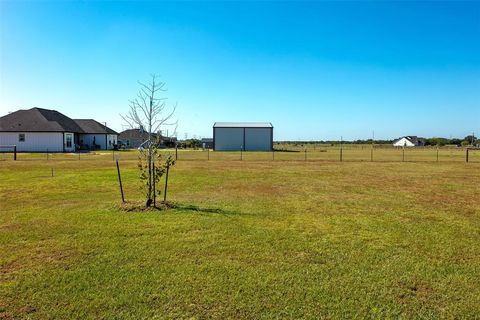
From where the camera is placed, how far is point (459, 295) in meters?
4.10

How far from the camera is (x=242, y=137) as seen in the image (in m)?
55.6

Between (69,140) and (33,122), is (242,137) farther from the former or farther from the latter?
(33,122)

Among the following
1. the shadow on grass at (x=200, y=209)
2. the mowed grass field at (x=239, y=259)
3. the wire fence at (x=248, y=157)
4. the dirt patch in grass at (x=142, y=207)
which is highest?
the wire fence at (x=248, y=157)

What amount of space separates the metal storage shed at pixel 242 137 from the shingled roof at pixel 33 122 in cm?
2131

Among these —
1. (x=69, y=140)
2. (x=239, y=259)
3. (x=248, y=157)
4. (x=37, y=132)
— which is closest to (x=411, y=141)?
(x=248, y=157)

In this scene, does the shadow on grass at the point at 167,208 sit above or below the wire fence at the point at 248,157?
below

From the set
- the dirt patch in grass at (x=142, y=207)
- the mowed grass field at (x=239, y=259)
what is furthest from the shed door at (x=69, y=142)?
the dirt patch in grass at (x=142, y=207)

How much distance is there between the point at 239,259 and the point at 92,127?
53.4 meters

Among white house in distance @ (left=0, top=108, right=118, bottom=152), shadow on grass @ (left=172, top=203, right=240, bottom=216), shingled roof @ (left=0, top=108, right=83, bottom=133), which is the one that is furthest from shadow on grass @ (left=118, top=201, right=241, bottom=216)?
shingled roof @ (left=0, top=108, right=83, bottom=133)

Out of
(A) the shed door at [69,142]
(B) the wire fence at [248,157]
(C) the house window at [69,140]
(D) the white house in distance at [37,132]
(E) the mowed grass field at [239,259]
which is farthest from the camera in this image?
(C) the house window at [69,140]

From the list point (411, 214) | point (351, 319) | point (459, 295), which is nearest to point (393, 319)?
point (351, 319)

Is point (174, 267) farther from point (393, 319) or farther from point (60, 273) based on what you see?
point (393, 319)

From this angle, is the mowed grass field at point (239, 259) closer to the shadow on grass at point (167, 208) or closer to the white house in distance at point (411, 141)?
the shadow on grass at point (167, 208)

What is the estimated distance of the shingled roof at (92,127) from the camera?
51.8m
